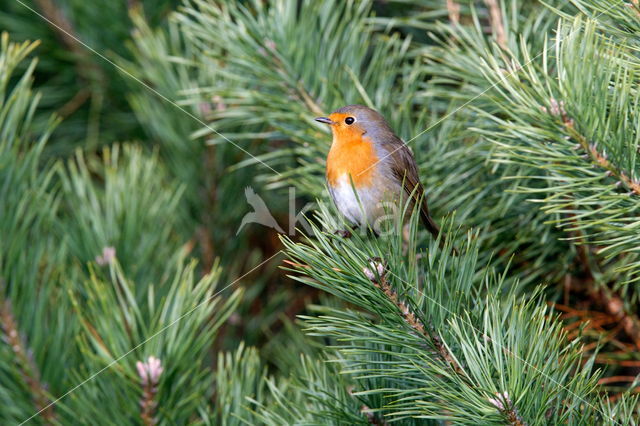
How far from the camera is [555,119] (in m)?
1.19

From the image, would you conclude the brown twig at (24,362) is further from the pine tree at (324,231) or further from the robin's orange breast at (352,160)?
the robin's orange breast at (352,160)

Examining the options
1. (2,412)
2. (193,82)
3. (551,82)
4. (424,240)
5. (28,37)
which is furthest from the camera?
(28,37)

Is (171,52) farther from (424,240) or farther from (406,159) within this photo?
(424,240)

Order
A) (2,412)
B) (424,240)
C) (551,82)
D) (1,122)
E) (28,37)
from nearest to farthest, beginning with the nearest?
(551,82) → (2,412) → (1,122) → (424,240) → (28,37)

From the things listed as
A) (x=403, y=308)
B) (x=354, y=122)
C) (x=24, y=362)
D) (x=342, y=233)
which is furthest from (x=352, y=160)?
(x=24, y=362)

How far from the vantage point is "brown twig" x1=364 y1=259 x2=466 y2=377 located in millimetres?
1258

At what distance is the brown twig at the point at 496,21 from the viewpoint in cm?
180

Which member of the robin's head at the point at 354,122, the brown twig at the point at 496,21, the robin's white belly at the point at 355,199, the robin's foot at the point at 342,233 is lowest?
the robin's white belly at the point at 355,199

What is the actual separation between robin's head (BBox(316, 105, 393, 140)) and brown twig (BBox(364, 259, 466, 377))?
742 millimetres

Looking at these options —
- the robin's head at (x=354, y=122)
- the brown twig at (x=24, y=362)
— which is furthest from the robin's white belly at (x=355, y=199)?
the brown twig at (x=24, y=362)

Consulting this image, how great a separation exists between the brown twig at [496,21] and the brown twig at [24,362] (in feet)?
4.52

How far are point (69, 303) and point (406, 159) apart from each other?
39.1 inches

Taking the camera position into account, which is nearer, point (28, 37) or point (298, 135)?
point (298, 135)

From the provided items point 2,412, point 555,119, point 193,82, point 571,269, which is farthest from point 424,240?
point 2,412
